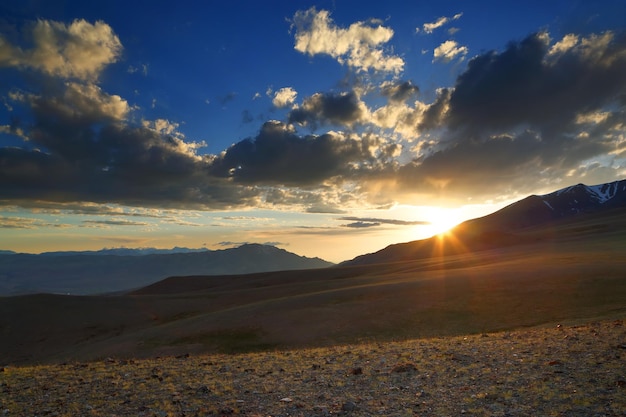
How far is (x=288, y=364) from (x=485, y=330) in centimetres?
1901

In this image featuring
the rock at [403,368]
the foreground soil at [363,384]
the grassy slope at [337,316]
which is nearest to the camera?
A: the foreground soil at [363,384]

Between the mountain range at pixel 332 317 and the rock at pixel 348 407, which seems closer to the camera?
the rock at pixel 348 407

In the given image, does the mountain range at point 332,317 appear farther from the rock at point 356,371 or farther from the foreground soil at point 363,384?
the rock at point 356,371

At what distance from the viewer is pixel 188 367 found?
1852cm

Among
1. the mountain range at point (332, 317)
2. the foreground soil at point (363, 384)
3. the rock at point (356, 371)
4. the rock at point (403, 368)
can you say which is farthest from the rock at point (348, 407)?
the mountain range at point (332, 317)

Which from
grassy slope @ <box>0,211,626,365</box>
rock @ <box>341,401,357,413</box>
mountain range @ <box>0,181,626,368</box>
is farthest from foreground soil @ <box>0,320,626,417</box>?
grassy slope @ <box>0,211,626,365</box>

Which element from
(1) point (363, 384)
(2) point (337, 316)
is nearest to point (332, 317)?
(2) point (337, 316)

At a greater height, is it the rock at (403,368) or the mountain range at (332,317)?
the rock at (403,368)

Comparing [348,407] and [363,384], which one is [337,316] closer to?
[363,384]

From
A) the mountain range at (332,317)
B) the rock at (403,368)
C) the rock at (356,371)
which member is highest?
the rock at (403,368)

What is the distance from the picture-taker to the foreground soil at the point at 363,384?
11.2 meters

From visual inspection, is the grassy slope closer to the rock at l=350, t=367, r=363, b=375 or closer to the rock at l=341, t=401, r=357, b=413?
the rock at l=350, t=367, r=363, b=375

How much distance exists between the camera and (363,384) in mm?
13930

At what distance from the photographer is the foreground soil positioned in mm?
11211
